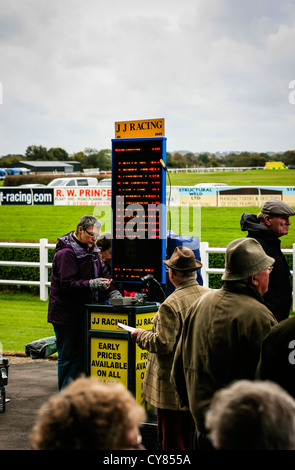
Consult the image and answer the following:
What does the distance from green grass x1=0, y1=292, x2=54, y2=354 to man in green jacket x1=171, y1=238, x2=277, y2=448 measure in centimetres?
657

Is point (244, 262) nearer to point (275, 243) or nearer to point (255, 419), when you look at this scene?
point (255, 419)

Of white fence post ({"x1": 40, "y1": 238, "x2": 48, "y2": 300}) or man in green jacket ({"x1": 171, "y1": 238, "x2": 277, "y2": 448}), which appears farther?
white fence post ({"x1": 40, "y1": 238, "x2": 48, "y2": 300})

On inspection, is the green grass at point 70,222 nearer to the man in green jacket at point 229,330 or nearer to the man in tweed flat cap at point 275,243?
the man in tweed flat cap at point 275,243

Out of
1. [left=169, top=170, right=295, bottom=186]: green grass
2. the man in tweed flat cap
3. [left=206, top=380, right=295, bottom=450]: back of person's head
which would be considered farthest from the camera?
[left=169, top=170, right=295, bottom=186]: green grass

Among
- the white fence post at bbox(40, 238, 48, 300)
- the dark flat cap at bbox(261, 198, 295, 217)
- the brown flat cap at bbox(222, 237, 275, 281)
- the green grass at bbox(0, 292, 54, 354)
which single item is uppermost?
the dark flat cap at bbox(261, 198, 295, 217)

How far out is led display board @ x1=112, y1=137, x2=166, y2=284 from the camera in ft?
20.7

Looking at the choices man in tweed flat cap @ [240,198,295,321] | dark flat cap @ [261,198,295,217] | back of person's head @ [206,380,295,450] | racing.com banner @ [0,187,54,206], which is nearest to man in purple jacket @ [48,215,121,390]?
man in tweed flat cap @ [240,198,295,321]

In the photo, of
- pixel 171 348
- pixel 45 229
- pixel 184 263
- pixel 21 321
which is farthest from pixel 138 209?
pixel 45 229

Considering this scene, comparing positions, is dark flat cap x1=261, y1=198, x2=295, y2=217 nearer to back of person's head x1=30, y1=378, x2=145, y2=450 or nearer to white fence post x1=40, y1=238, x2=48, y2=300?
back of person's head x1=30, y1=378, x2=145, y2=450

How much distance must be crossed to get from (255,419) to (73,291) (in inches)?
184

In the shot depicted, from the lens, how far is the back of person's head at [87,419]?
6.54ft

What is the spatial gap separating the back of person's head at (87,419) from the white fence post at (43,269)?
11555 mm

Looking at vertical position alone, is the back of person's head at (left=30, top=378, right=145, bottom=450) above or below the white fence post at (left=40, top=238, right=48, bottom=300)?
above
